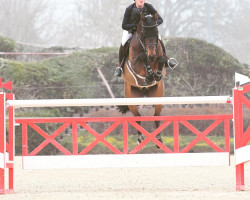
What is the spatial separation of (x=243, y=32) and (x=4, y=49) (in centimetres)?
1847

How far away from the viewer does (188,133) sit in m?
17.8

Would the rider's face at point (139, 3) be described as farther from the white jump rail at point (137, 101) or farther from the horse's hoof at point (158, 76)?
the white jump rail at point (137, 101)

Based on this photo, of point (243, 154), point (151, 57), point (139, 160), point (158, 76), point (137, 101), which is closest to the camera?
point (243, 154)

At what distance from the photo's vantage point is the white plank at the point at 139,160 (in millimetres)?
5691

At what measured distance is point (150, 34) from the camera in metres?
Result: 7.10

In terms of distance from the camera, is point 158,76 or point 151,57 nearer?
point 151,57

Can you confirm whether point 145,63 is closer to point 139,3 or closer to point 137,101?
point 139,3

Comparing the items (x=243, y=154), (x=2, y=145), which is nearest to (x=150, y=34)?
(x=243, y=154)

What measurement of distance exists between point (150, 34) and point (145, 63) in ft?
1.33

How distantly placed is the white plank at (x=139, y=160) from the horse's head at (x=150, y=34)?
177 cm

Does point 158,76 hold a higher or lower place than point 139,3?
lower

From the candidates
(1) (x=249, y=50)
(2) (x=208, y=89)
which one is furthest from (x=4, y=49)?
(1) (x=249, y=50)

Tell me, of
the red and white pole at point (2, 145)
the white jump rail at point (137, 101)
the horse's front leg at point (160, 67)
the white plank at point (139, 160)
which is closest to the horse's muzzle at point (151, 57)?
the horse's front leg at point (160, 67)

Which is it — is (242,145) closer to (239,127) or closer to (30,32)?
(239,127)
